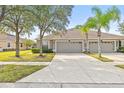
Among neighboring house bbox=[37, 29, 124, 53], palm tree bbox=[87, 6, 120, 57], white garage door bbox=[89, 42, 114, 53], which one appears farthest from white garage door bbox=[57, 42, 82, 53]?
palm tree bbox=[87, 6, 120, 57]

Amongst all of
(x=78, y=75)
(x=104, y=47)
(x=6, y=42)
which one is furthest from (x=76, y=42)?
(x=78, y=75)

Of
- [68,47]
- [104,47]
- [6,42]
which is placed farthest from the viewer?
[6,42]

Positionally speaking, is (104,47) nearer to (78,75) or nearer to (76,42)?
(76,42)

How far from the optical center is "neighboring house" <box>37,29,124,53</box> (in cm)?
3400

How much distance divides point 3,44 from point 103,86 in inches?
1482

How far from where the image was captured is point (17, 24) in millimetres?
21281

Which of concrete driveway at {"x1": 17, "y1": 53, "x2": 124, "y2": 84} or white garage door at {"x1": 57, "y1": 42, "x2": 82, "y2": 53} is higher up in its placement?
white garage door at {"x1": 57, "y1": 42, "x2": 82, "y2": 53}

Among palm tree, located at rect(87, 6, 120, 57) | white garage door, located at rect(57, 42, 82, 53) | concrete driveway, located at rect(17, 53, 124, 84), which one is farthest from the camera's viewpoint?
white garage door, located at rect(57, 42, 82, 53)

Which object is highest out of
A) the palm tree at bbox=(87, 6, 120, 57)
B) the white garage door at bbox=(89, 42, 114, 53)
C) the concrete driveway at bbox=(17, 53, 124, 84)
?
the palm tree at bbox=(87, 6, 120, 57)

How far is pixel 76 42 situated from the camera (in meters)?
34.2

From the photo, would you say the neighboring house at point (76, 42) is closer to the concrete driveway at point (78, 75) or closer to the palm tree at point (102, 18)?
the palm tree at point (102, 18)

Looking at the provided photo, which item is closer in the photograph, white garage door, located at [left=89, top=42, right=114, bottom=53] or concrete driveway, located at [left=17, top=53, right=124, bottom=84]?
concrete driveway, located at [left=17, top=53, right=124, bottom=84]

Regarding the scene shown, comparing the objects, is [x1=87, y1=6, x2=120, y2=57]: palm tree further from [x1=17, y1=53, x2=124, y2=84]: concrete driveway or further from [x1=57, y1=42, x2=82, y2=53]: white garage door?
[x1=57, y1=42, x2=82, y2=53]: white garage door
